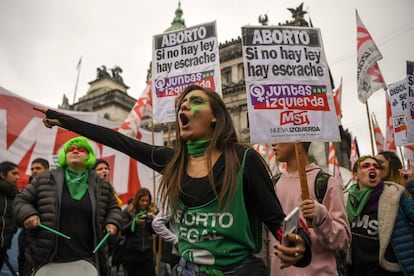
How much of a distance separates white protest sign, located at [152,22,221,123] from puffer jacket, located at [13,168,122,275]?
91.8 inches

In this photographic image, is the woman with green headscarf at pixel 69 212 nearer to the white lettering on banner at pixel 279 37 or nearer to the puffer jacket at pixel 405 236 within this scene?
the white lettering on banner at pixel 279 37

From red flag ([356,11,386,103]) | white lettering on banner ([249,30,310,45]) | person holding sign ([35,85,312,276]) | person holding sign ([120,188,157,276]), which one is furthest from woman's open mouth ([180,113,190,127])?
red flag ([356,11,386,103])

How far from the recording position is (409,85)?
580 centimetres

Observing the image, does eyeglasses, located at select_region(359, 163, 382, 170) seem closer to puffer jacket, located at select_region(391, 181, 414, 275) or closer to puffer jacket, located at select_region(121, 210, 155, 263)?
puffer jacket, located at select_region(391, 181, 414, 275)

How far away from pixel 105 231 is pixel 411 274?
266 centimetres

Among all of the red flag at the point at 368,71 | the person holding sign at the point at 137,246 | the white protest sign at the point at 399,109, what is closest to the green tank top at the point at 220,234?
the person holding sign at the point at 137,246

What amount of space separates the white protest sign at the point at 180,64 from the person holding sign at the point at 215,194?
3.48 metres

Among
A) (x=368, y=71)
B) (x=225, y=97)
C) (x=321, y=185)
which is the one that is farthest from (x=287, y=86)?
(x=225, y=97)

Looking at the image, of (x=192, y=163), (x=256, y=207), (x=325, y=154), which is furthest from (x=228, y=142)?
(x=325, y=154)

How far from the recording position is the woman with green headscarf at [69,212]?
2.85m

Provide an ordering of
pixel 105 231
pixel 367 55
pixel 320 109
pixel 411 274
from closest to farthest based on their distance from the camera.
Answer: pixel 320 109
pixel 411 274
pixel 105 231
pixel 367 55

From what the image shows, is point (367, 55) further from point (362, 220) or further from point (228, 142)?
point (228, 142)

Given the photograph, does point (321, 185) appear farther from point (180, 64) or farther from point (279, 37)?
point (180, 64)

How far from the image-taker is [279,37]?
9.95 feet
